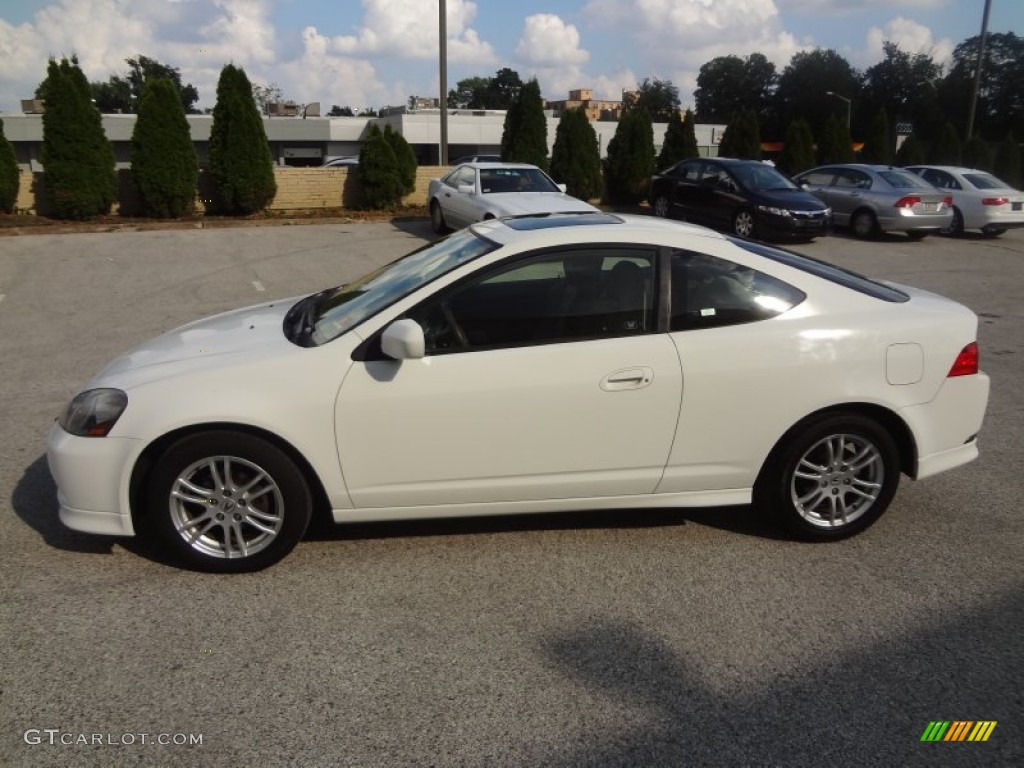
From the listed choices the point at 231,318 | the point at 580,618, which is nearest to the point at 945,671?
the point at 580,618

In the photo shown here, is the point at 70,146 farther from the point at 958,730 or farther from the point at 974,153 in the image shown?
the point at 974,153

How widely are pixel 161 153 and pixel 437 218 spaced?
6296 millimetres

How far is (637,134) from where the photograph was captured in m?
23.4

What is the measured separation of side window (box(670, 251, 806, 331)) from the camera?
4.06 meters

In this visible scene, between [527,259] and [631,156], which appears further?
[631,156]

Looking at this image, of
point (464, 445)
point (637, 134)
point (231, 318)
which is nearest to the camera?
point (464, 445)

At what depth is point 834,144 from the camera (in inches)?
1083

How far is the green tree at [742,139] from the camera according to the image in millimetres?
25781

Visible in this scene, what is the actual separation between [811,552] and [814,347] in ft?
3.30

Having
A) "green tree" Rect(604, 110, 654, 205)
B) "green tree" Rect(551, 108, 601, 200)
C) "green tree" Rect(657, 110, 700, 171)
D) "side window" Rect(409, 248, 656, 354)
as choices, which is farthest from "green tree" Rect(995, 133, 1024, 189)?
"side window" Rect(409, 248, 656, 354)

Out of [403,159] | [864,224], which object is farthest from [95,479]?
[403,159]

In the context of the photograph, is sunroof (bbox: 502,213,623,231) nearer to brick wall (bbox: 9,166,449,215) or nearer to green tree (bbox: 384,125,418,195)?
green tree (bbox: 384,125,418,195)

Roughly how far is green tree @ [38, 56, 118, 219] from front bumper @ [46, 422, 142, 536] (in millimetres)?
16098

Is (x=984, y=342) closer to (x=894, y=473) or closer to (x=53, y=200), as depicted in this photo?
(x=894, y=473)
